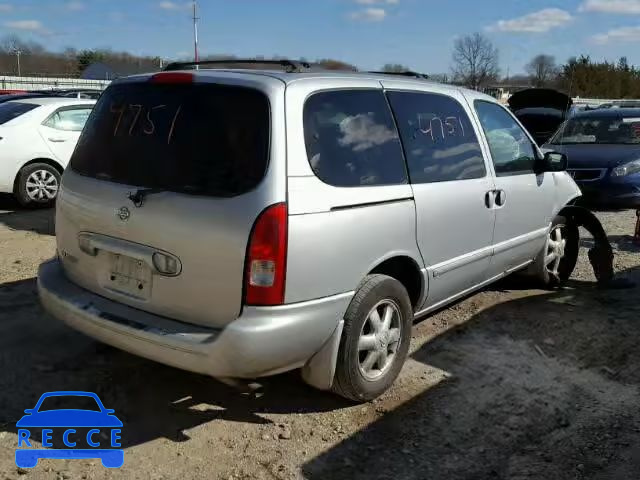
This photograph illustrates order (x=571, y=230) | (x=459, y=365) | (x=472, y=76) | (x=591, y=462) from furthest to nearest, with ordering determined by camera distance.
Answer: (x=472, y=76) → (x=571, y=230) → (x=459, y=365) → (x=591, y=462)

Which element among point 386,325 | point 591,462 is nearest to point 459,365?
point 386,325

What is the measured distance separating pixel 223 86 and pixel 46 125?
23.4 feet

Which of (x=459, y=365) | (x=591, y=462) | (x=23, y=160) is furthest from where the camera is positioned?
(x=23, y=160)

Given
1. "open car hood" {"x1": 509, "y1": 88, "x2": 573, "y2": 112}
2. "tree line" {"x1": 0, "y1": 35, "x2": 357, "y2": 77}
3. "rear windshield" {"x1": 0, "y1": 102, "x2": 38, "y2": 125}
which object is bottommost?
"rear windshield" {"x1": 0, "y1": 102, "x2": 38, "y2": 125}

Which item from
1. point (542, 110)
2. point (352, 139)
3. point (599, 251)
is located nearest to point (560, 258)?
point (599, 251)

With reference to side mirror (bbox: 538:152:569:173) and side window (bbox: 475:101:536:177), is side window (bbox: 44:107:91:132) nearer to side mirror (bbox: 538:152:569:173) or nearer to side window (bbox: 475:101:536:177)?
side window (bbox: 475:101:536:177)

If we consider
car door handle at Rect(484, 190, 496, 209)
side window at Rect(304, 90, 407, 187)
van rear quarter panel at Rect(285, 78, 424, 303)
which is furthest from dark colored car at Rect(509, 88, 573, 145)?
van rear quarter panel at Rect(285, 78, 424, 303)

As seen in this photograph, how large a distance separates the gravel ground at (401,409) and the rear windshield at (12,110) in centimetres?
513

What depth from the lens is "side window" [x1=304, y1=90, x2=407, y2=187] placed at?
10.5 feet

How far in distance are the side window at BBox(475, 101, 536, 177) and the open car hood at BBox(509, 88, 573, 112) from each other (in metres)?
9.07

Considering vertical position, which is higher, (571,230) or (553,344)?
(571,230)

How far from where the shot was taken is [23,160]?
8938 millimetres

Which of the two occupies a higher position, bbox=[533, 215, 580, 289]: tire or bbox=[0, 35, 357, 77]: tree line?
bbox=[0, 35, 357, 77]: tree line

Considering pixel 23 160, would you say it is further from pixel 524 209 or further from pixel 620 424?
pixel 620 424
